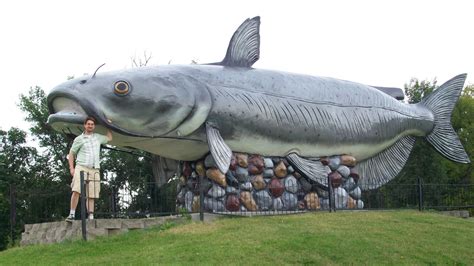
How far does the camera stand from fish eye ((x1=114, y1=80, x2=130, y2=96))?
10.5 m

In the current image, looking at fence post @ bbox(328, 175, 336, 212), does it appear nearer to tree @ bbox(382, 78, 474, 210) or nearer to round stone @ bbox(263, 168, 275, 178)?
round stone @ bbox(263, 168, 275, 178)

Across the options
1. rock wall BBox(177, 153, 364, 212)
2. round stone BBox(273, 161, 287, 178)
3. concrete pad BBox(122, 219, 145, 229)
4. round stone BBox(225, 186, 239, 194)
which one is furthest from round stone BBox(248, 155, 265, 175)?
concrete pad BBox(122, 219, 145, 229)

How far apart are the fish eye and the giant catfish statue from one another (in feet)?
0.06

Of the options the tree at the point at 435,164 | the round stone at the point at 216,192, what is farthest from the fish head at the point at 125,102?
the tree at the point at 435,164

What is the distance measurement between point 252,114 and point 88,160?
3285 millimetres

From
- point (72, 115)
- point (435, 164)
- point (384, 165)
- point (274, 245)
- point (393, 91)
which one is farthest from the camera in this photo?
point (435, 164)

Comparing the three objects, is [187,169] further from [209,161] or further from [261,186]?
[261,186]

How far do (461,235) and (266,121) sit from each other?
4.09m

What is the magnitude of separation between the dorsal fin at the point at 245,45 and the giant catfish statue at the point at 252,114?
0.07 feet

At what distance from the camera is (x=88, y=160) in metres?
10.1

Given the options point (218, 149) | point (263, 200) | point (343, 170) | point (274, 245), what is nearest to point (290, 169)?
point (263, 200)

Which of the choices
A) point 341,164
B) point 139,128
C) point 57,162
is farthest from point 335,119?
point 57,162

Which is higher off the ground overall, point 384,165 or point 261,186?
point 384,165

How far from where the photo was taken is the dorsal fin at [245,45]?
12.3 m
